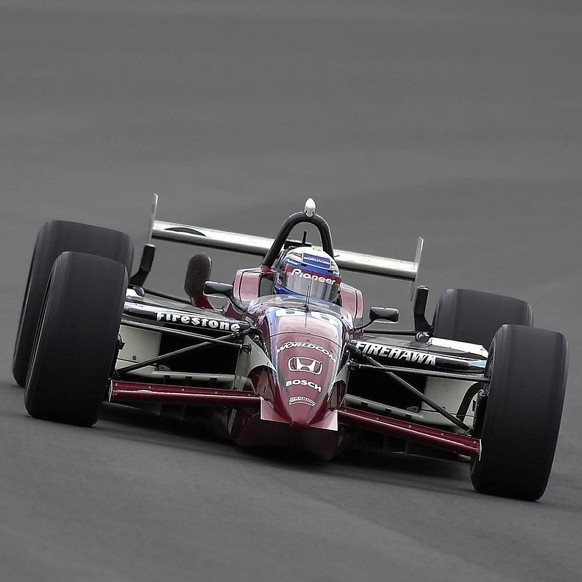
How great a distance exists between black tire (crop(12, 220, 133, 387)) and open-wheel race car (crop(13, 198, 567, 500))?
0.06ft

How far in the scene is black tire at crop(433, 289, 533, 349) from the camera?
488 inches

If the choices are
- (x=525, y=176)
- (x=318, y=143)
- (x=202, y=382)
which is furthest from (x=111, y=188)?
(x=202, y=382)

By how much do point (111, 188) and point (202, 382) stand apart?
15.7 m

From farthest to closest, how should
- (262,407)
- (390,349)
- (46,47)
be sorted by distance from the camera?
(46,47) → (390,349) → (262,407)

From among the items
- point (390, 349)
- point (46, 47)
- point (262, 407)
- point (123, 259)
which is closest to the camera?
point (262, 407)

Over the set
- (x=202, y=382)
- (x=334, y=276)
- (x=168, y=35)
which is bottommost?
(x=202, y=382)

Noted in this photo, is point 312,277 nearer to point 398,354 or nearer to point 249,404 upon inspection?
point 398,354

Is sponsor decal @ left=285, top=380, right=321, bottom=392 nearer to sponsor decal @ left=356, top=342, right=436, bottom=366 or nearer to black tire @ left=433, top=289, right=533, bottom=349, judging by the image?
sponsor decal @ left=356, top=342, right=436, bottom=366

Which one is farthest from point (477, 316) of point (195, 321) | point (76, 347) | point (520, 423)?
point (76, 347)

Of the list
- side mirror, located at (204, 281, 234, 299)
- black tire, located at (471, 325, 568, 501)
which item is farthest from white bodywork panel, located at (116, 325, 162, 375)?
black tire, located at (471, 325, 568, 501)

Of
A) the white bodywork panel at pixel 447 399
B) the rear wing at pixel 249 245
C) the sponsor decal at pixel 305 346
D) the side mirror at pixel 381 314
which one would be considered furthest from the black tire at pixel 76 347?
the rear wing at pixel 249 245

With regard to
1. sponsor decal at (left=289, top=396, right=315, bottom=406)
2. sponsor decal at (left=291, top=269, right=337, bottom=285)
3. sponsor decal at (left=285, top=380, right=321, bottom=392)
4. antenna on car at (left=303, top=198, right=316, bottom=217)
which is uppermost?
antenna on car at (left=303, top=198, right=316, bottom=217)

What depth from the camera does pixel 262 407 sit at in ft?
29.1

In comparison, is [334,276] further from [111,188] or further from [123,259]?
[111,188]
